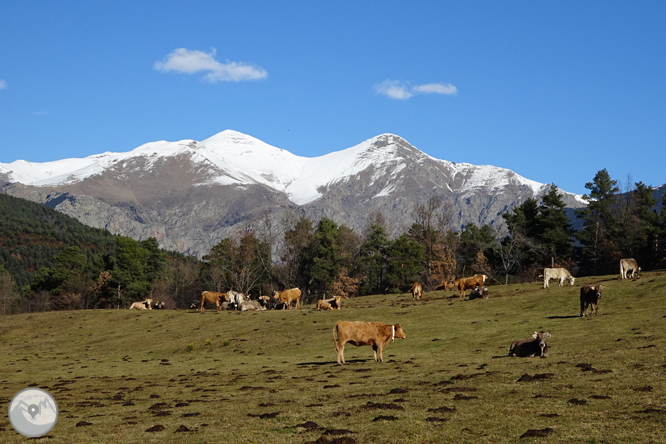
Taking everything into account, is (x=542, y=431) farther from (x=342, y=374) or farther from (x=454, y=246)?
(x=454, y=246)

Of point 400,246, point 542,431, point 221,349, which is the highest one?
point 400,246

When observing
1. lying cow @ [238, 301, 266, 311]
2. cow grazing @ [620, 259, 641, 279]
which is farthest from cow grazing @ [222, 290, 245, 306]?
cow grazing @ [620, 259, 641, 279]

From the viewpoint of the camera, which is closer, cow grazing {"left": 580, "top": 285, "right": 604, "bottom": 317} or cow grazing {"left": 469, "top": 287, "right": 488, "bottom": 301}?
cow grazing {"left": 580, "top": 285, "right": 604, "bottom": 317}

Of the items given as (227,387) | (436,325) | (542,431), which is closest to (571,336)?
(436,325)

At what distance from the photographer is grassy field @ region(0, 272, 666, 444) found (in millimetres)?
14195

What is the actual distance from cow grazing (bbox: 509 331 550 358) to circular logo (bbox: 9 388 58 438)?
21.6 metres

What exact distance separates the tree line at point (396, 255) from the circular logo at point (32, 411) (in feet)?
292

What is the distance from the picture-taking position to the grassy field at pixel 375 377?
559 inches

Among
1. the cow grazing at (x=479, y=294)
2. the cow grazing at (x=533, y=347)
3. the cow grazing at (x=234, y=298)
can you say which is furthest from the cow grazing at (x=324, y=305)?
the cow grazing at (x=533, y=347)

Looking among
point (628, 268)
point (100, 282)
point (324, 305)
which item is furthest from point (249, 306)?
point (100, 282)

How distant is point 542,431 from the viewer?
12.8 m

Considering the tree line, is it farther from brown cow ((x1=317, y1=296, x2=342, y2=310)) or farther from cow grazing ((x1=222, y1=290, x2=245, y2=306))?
brown cow ((x1=317, y1=296, x2=342, y2=310))

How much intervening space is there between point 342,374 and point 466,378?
6.37 metres

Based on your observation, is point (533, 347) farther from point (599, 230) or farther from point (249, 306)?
point (599, 230)
